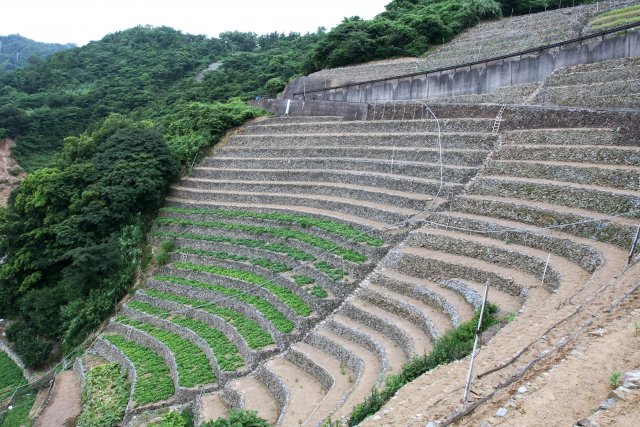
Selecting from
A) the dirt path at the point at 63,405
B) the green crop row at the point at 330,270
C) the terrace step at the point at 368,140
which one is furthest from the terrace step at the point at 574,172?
the dirt path at the point at 63,405

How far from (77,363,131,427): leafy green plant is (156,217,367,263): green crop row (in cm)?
499

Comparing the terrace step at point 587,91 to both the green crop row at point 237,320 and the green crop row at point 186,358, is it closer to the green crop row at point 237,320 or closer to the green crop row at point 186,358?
the green crop row at point 237,320

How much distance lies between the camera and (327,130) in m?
18.3

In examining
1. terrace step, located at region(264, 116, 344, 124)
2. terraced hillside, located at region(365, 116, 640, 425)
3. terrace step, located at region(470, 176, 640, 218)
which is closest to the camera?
terraced hillside, located at region(365, 116, 640, 425)

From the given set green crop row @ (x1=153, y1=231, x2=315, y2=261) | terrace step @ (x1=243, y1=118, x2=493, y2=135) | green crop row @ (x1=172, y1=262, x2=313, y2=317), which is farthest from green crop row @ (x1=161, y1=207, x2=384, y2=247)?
terrace step @ (x1=243, y1=118, x2=493, y2=135)

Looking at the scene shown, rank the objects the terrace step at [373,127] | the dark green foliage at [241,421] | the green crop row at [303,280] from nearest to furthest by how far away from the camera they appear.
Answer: the dark green foliage at [241,421], the green crop row at [303,280], the terrace step at [373,127]

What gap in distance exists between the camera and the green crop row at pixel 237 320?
33.6 feet

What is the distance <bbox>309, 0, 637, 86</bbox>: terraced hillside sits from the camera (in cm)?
1969

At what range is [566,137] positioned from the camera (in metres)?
11.5

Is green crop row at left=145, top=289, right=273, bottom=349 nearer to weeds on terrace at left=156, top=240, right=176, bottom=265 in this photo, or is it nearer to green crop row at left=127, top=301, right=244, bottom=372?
green crop row at left=127, top=301, right=244, bottom=372

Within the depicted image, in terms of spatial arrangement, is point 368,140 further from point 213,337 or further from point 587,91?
point 213,337

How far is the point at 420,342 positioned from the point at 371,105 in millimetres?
11431

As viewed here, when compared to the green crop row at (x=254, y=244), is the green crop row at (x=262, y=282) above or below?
below

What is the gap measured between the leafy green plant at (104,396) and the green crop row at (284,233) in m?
4.99
